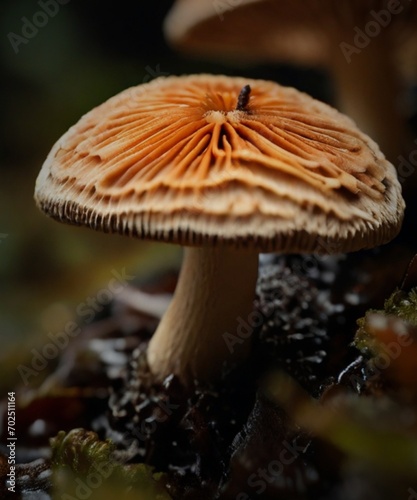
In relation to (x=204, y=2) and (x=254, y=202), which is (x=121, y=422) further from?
(x=204, y=2)

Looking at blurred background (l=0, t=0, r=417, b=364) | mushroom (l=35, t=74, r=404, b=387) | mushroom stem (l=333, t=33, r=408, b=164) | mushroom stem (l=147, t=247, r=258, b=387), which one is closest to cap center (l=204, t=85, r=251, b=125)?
mushroom (l=35, t=74, r=404, b=387)

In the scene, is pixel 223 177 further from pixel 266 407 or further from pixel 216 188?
pixel 266 407

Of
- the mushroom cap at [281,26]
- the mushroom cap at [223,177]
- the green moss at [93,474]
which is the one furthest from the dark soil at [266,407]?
the mushroom cap at [281,26]

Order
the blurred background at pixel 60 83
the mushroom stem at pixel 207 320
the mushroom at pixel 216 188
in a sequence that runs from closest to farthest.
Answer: the mushroom at pixel 216 188
the mushroom stem at pixel 207 320
the blurred background at pixel 60 83

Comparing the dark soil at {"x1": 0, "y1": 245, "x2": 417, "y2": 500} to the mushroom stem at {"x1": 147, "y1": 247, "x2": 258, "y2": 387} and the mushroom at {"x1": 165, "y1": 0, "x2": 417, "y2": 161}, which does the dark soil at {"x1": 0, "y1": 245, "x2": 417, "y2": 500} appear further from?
the mushroom at {"x1": 165, "y1": 0, "x2": 417, "y2": 161}

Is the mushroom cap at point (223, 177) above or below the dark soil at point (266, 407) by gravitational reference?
above

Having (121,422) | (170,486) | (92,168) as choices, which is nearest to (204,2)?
(92,168)

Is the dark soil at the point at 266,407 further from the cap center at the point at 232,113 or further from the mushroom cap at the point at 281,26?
the mushroom cap at the point at 281,26
